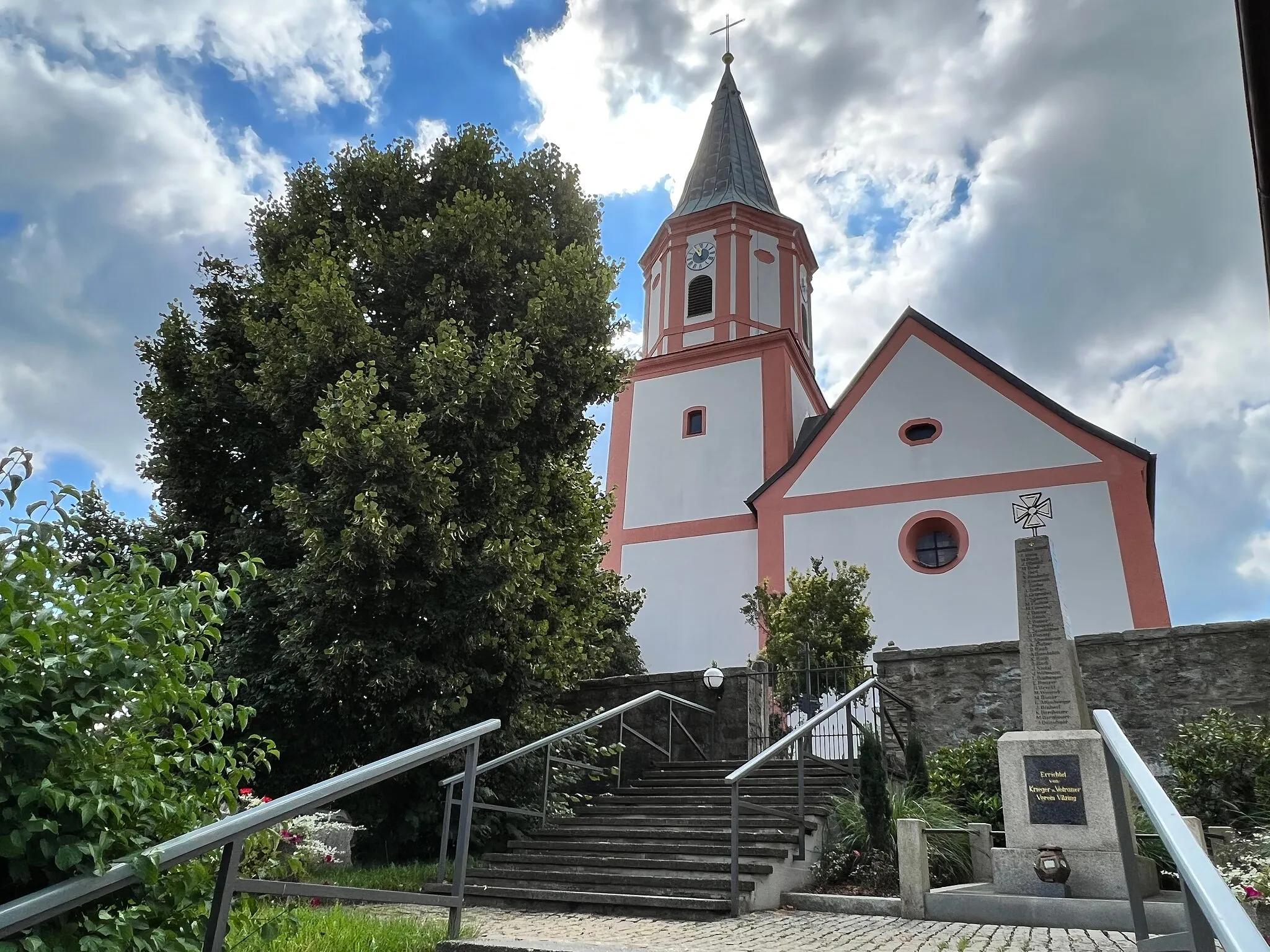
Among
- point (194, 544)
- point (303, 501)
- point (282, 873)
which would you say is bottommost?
point (282, 873)

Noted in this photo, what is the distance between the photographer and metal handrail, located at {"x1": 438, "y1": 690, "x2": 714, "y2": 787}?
733cm

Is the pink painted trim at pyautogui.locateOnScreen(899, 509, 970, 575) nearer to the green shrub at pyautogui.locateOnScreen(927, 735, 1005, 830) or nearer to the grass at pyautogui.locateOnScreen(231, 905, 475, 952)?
the green shrub at pyautogui.locateOnScreen(927, 735, 1005, 830)

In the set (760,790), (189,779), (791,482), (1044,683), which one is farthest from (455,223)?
(791,482)

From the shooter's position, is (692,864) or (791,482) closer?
(692,864)

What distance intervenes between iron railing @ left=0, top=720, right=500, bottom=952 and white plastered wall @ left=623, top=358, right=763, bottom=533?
18.8 m

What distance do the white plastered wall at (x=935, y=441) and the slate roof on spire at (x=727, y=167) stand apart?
797 centimetres

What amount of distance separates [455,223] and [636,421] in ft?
50.0

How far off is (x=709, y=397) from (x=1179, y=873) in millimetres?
22374

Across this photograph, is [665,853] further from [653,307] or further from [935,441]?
[653,307]

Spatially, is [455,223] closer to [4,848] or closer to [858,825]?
[858,825]

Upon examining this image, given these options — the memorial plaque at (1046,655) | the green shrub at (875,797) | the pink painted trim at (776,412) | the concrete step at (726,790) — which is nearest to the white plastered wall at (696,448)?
the pink painted trim at (776,412)

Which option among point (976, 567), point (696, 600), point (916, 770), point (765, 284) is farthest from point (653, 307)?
point (916, 770)

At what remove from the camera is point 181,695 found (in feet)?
9.22

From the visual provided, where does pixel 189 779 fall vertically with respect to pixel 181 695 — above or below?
below
